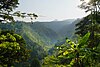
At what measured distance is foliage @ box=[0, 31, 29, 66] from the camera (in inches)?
472

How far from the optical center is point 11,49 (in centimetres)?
1234

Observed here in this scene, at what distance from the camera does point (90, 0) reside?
33375mm

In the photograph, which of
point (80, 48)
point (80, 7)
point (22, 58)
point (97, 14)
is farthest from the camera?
point (80, 7)

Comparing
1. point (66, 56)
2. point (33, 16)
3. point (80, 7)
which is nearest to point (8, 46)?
point (33, 16)

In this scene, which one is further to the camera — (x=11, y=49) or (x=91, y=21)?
(x=91, y=21)

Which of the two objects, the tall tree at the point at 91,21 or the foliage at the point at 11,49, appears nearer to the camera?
the foliage at the point at 11,49

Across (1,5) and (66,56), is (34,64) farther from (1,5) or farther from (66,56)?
(66,56)

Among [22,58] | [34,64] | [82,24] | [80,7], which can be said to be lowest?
[34,64]

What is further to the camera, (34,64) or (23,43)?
(34,64)

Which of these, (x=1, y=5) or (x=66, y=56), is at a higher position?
(x=1, y=5)

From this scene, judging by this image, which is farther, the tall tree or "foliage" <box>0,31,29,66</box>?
the tall tree

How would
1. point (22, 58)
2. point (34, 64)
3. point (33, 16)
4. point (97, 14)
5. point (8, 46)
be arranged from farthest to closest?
point (34, 64) → point (97, 14) → point (22, 58) → point (33, 16) → point (8, 46)

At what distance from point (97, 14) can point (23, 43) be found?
A: 1200 centimetres

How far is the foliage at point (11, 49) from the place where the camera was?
12.0 meters
